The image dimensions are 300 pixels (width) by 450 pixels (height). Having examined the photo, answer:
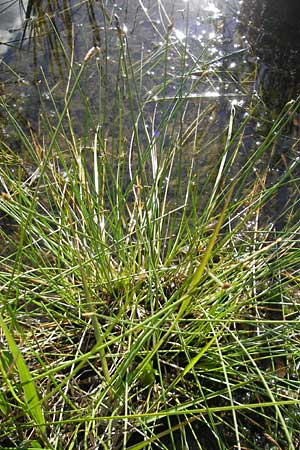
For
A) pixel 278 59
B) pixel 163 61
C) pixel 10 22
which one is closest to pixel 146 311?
pixel 163 61

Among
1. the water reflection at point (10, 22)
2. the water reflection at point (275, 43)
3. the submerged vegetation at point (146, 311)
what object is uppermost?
the water reflection at point (10, 22)

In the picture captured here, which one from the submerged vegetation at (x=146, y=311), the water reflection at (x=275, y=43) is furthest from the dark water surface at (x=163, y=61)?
the submerged vegetation at (x=146, y=311)

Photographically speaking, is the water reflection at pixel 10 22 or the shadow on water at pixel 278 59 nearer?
the shadow on water at pixel 278 59

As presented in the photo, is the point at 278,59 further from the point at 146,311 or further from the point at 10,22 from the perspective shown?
the point at 146,311

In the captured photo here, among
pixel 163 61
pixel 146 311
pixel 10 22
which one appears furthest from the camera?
pixel 10 22

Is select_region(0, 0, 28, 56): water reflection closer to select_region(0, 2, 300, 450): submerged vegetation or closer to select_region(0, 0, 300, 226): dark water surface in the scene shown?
select_region(0, 0, 300, 226): dark water surface

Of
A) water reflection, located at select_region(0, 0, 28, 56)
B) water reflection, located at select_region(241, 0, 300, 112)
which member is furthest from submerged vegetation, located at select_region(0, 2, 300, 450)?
water reflection, located at select_region(0, 0, 28, 56)

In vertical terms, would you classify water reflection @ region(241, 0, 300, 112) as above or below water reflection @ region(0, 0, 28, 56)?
below

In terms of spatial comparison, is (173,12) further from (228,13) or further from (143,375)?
(143,375)

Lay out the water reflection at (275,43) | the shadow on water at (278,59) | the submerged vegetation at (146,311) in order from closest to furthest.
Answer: the submerged vegetation at (146,311), the shadow on water at (278,59), the water reflection at (275,43)

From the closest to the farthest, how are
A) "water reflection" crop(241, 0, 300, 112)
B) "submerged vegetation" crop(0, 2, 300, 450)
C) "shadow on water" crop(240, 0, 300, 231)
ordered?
"submerged vegetation" crop(0, 2, 300, 450) < "shadow on water" crop(240, 0, 300, 231) < "water reflection" crop(241, 0, 300, 112)

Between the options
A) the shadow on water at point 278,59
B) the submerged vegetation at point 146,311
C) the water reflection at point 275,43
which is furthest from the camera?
the water reflection at point 275,43

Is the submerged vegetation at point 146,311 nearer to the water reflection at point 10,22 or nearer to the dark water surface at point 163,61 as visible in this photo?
the dark water surface at point 163,61
